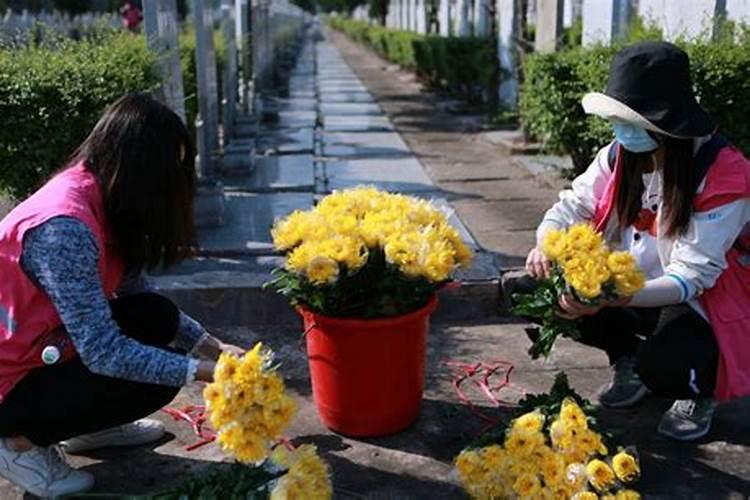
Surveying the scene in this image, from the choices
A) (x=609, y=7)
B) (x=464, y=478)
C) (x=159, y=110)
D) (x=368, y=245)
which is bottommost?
(x=464, y=478)

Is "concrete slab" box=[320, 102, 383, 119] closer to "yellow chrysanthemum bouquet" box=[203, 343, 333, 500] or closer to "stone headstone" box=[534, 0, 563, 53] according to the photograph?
"stone headstone" box=[534, 0, 563, 53]

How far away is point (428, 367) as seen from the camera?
3.86m

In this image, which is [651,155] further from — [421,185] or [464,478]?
[421,185]

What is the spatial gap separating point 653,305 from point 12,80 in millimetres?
3112

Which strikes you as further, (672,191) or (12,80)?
(12,80)

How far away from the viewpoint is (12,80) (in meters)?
4.20

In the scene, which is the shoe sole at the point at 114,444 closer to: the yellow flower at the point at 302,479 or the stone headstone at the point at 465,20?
the yellow flower at the point at 302,479

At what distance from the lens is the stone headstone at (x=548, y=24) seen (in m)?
8.50

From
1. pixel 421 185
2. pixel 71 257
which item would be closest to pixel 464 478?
pixel 71 257

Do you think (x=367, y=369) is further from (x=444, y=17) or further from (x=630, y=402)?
(x=444, y=17)

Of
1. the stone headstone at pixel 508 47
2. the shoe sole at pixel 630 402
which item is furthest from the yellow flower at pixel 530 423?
the stone headstone at pixel 508 47

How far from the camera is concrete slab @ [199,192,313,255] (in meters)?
5.05

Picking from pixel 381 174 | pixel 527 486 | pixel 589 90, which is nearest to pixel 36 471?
pixel 527 486

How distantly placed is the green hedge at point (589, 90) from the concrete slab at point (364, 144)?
5.83 feet
